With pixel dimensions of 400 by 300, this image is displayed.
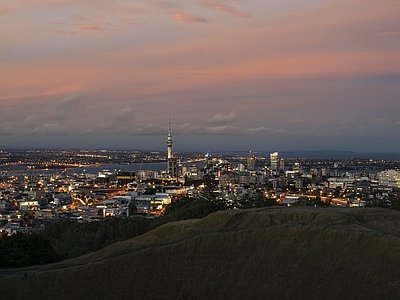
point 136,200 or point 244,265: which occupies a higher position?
point 244,265

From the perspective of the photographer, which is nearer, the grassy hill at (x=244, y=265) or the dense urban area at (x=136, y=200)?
the grassy hill at (x=244, y=265)

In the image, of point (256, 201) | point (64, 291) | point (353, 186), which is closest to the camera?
point (64, 291)

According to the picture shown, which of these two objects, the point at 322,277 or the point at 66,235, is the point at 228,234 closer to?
the point at 322,277

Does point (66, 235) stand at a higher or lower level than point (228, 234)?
lower

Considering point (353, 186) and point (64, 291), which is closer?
point (64, 291)

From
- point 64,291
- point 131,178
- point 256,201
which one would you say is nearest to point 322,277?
point 64,291

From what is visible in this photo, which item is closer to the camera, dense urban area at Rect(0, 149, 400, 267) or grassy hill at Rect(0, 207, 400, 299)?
grassy hill at Rect(0, 207, 400, 299)

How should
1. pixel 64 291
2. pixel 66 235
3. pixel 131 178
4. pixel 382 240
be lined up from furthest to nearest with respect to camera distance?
pixel 131 178, pixel 66 235, pixel 382 240, pixel 64 291

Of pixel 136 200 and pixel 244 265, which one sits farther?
pixel 136 200
